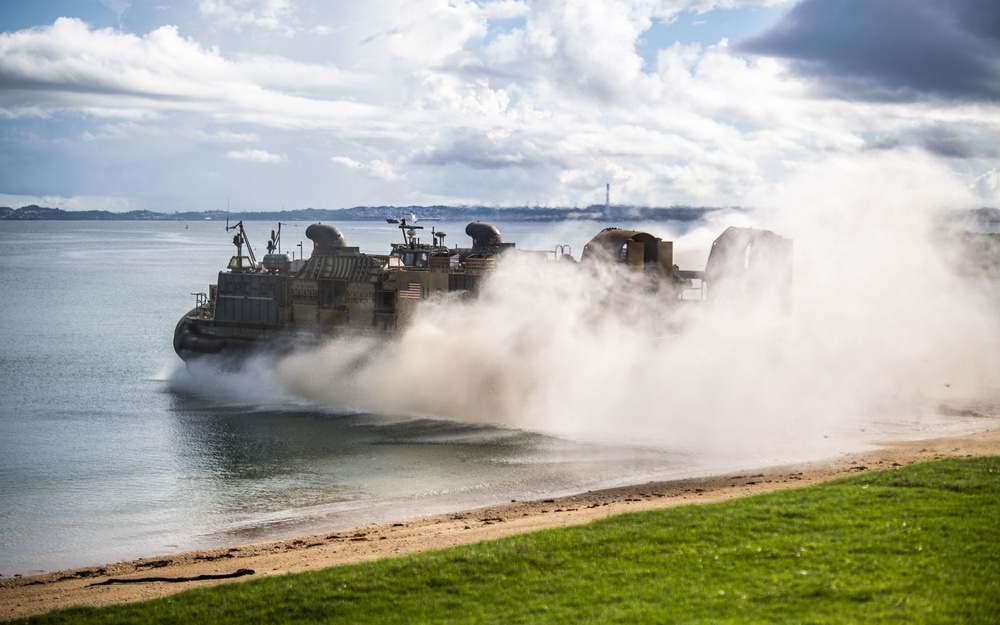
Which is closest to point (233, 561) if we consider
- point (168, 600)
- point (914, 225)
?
point (168, 600)

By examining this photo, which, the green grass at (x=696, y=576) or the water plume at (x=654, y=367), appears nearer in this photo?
the green grass at (x=696, y=576)

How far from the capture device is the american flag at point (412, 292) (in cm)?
3712

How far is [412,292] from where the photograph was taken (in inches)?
1467

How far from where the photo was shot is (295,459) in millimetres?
27156

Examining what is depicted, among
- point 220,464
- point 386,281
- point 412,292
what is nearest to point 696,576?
point 220,464

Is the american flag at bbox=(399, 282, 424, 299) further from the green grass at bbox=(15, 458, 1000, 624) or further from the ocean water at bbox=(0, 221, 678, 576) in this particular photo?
the green grass at bbox=(15, 458, 1000, 624)

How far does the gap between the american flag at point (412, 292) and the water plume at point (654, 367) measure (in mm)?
653

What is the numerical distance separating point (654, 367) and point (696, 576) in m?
21.6

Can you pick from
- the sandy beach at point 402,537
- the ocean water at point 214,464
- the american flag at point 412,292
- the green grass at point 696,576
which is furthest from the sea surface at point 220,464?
the green grass at point 696,576

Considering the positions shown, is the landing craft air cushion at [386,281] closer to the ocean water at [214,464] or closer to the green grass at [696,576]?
the ocean water at [214,464]

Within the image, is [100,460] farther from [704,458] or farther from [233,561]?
[704,458]

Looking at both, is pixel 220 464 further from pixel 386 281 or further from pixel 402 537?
pixel 386 281

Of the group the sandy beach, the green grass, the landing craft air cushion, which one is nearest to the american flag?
the landing craft air cushion

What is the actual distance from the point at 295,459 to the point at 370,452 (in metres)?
2.11
